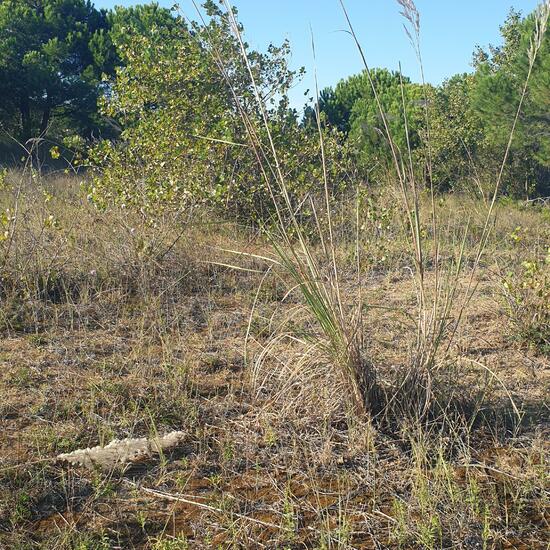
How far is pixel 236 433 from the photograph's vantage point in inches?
107

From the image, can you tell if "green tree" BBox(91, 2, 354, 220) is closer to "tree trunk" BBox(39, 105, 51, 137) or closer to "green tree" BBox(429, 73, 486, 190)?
"green tree" BBox(429, 73, 486, 190)

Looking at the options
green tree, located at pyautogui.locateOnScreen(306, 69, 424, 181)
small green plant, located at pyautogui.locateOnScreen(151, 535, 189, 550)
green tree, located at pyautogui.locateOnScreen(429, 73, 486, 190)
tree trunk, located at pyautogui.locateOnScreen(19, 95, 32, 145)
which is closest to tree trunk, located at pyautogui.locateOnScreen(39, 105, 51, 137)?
tree trunk, located at pyautogui.locateOnScreen(19, 95, 32, 145)

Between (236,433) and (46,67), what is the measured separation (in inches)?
670

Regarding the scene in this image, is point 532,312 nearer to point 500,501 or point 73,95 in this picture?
point 500,501

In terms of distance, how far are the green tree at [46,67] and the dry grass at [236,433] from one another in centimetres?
1475

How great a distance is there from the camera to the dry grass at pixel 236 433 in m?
2.15

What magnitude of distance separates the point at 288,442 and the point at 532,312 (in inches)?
65.5

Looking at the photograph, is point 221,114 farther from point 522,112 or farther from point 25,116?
point 25,116

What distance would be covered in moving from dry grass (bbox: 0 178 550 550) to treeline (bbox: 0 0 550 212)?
919mm

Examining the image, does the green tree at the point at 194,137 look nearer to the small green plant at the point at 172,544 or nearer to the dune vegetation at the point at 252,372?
the dune vegetation at the point at 252,372

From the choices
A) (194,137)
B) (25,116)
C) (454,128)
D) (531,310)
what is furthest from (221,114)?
(25,116)

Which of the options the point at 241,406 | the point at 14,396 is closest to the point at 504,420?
the point at 241,406

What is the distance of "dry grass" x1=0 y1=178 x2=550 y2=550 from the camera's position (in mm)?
2152

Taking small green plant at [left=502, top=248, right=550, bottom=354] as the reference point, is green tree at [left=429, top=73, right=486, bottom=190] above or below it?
above
